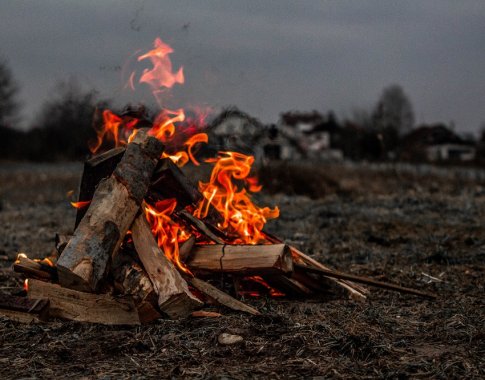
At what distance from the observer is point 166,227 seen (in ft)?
14.8

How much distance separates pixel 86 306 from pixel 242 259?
1.18m

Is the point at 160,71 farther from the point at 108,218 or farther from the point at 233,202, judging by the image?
the point at 108,218

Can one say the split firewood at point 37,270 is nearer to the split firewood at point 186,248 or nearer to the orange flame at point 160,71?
the split firewood at point 186,248

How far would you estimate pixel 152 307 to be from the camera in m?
3.69

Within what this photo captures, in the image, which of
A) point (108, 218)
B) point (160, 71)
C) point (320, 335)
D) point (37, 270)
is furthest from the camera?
point (160, 71)

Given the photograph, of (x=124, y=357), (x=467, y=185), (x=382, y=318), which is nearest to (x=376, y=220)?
(x=382, y=318)

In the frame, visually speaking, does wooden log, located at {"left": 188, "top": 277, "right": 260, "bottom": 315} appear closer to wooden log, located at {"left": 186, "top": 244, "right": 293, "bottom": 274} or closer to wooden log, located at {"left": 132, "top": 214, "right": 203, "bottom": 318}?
wooden log, located at {"left": 186, "top": 244, "right": 293, "bottom": 274}

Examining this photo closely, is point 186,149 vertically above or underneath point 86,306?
above

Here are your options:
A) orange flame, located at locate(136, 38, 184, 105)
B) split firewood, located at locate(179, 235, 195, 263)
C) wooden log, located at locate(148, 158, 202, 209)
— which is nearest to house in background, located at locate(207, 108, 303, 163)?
orange flame, located at locate(136, 38, 184, 105)

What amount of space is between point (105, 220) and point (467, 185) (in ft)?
48.6

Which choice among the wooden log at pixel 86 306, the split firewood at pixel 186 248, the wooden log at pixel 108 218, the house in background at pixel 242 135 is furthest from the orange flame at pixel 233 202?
the wooden log at pixel 86 306

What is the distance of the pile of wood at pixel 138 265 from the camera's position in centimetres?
375

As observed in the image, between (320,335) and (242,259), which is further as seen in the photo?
(242,259)

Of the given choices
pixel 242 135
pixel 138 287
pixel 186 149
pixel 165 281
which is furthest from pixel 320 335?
pixel 242 135
